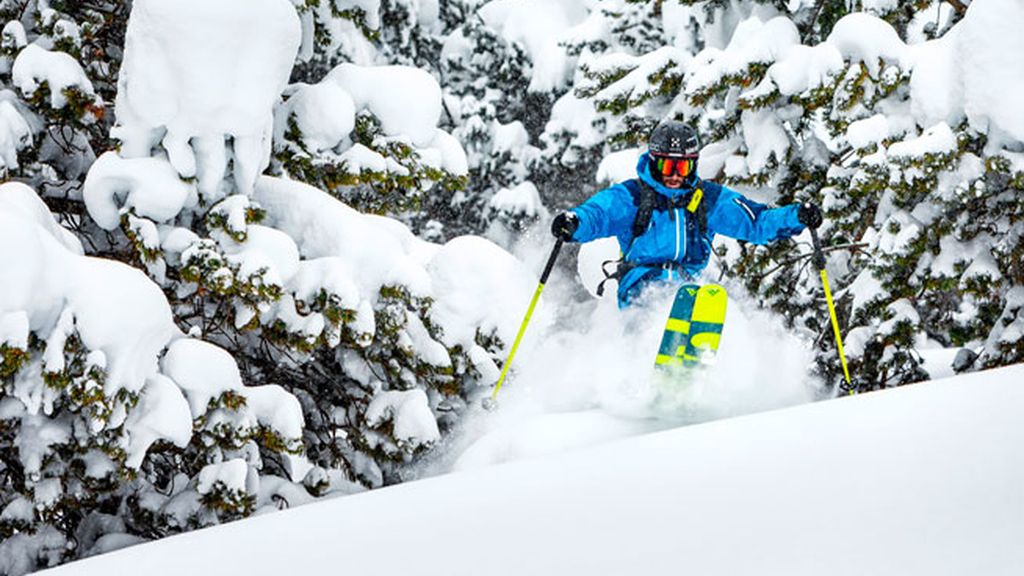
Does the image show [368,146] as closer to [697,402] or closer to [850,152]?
[697,402]

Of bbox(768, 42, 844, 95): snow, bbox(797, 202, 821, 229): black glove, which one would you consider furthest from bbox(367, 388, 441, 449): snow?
bbox(768, 42, 844, 95): snow

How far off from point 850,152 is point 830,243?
160 cm

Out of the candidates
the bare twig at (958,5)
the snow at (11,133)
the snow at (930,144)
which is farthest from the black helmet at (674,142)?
the snow at (11,133)

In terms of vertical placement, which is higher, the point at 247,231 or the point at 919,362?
the point at 247,231

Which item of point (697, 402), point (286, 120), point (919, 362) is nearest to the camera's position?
point (697, 402)

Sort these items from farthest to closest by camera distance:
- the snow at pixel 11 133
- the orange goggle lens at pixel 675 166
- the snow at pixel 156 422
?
the orange goggle lens at pixel 675 166
the snow at pixel 11 133
the snow at pixel 156 422

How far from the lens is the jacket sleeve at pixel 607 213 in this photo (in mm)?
6453

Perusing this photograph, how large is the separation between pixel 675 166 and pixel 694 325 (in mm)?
1135

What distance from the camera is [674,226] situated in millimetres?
6656

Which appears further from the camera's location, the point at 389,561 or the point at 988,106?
the point at 988,106

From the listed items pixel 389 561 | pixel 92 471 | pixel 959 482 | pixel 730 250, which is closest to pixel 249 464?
pixel 92 471

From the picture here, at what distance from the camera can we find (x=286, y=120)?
767cm

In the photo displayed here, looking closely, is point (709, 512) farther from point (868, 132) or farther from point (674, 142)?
point (868, 132)

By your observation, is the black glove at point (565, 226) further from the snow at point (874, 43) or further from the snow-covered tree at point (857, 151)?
the snow at point (874, 43)
